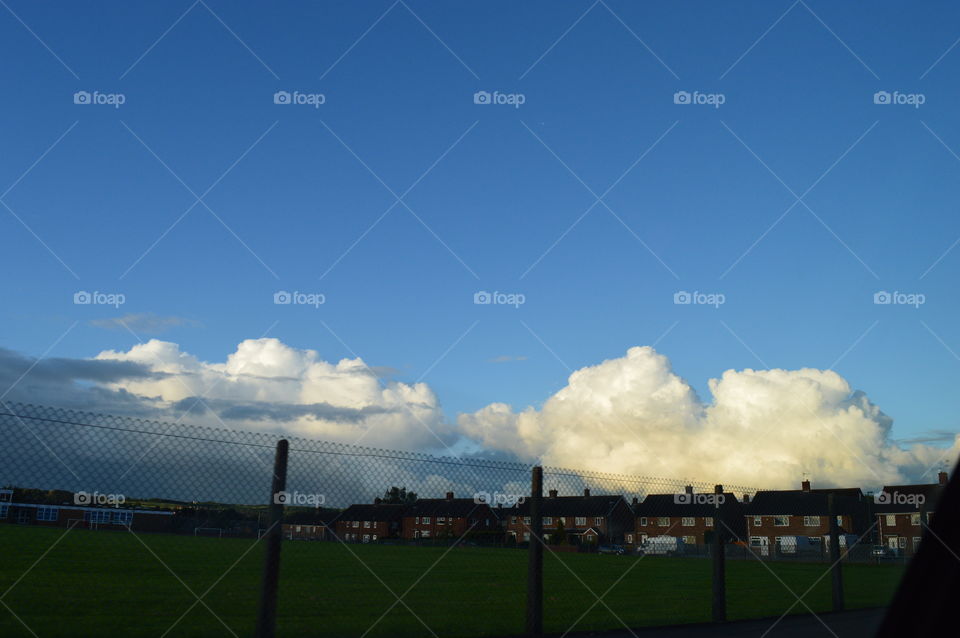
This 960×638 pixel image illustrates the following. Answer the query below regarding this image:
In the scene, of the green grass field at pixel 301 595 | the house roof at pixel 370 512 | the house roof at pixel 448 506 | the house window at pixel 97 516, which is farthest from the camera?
the green grass field at pixel 301 595

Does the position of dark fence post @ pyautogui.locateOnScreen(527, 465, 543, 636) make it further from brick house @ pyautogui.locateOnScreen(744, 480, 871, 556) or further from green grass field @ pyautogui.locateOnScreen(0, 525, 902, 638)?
brick house @ pyautogui.locateOnScreen(744, 480, 871, 556)

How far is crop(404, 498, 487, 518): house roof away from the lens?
10.2 meters

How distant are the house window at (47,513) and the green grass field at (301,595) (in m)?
0.92

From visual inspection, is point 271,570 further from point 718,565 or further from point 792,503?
point 792,503

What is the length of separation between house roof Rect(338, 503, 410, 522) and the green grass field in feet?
3.69

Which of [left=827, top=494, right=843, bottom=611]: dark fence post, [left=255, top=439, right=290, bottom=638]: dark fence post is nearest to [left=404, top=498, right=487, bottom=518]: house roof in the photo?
[left=255, top=439, right=290, bottom=638]: dark fence post

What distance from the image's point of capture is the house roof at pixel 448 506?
1019 cm

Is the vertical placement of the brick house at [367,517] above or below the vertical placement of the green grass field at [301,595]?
above

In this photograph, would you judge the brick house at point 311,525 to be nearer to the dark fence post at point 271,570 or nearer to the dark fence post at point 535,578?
the dark fence post at point 271,570

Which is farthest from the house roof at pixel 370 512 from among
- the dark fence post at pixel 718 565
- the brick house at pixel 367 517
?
the dark fence post at pixel 718 565

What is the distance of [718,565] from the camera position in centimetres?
1336

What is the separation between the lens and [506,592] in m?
20.6

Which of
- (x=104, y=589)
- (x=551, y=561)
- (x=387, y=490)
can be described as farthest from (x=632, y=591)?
(x=551, y=561)

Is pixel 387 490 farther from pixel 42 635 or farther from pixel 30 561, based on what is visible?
pixel 30 561
